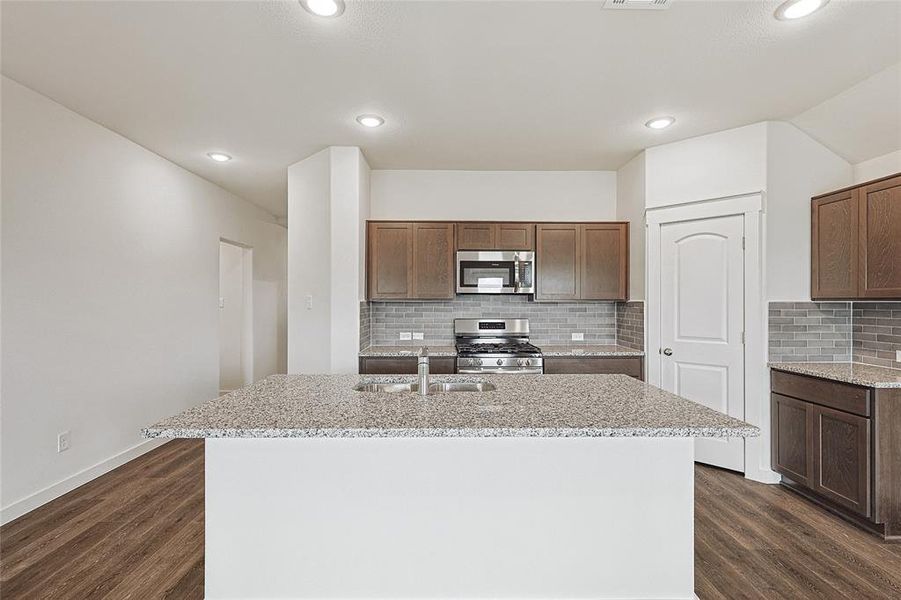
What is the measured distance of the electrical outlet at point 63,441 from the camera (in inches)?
119

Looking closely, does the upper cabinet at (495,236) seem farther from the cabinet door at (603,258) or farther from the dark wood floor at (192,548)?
the dark wood floor at (192,548)

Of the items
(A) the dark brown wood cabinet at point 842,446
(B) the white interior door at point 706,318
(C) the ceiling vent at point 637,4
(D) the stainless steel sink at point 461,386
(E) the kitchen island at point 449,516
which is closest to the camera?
(E) the kitchen island at point 449,516

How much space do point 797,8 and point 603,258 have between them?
251cm

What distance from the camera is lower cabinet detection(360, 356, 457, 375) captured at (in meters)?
3.95

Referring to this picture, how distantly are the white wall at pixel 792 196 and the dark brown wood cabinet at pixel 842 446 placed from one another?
0.71 metres

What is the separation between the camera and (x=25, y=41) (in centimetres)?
230

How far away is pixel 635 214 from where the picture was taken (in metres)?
4.20

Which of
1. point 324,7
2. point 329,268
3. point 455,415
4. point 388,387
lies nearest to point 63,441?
point 329,268

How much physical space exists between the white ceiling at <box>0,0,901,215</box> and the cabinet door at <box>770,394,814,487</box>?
6.17 feet

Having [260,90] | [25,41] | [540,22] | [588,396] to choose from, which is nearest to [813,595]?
[588,396]

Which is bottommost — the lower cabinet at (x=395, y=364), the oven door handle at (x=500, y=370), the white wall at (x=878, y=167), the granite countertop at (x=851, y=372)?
the oven door handle at (x=500, y=370)

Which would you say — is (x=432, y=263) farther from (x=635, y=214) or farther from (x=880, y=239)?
(x=880, y=239)

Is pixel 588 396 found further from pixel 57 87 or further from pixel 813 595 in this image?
pixel 57 87

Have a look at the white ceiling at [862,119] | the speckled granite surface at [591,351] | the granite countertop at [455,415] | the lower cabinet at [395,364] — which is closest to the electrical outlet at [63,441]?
the granite countertop at [455,415]
